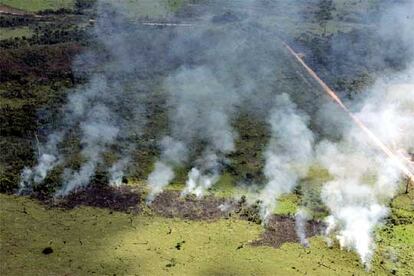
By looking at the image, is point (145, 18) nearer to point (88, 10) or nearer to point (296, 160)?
point (88, 10)

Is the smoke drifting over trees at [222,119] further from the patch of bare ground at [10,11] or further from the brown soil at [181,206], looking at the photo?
the patch of bare ground at [10,11]

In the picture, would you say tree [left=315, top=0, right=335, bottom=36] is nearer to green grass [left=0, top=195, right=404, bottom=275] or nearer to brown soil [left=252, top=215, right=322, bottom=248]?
brown soil [left=252, top=215, right=322, bottom=248]

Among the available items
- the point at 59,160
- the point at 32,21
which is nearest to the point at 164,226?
the point at 59,160

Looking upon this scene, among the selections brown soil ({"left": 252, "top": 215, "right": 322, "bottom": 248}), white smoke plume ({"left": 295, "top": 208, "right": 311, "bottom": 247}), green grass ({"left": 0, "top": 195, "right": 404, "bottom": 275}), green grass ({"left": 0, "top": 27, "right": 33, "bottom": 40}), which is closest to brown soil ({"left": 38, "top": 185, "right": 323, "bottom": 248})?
brown soil ({"left": 252, "top": 215, "right": 322, "bottom": 248})

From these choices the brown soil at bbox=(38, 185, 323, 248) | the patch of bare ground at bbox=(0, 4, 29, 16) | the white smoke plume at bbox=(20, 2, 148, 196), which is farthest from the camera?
the patch of bare ground at bbox=(0, 4, 29, 16)

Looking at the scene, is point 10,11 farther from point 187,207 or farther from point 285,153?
point 187,207

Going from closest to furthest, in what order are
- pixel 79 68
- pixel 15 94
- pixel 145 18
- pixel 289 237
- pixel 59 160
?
1. pixel 289 237
2. pixel 59 160
3. pixel 15 94
4. pixel 79 68
5. pixel 145 18

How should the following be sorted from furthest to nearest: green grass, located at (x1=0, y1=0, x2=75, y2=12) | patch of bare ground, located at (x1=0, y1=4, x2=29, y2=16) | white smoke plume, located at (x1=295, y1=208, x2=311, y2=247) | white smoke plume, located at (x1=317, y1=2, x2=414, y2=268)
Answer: green grass, located at (x1=0, y1=0, x2=75, y2=12)
patch of bare ground, located at (x1=0, y1=4, x2=29, y2=16)
white smoke plume, located at (x1=317, y1=2, x2=414, y2=268)
white smoke plume, located at (x1=295, y1=208, x2=311, y2=247)

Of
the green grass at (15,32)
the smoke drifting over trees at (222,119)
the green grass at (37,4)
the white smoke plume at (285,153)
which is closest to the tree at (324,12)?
the smoke drifting over trees at (222,119)
